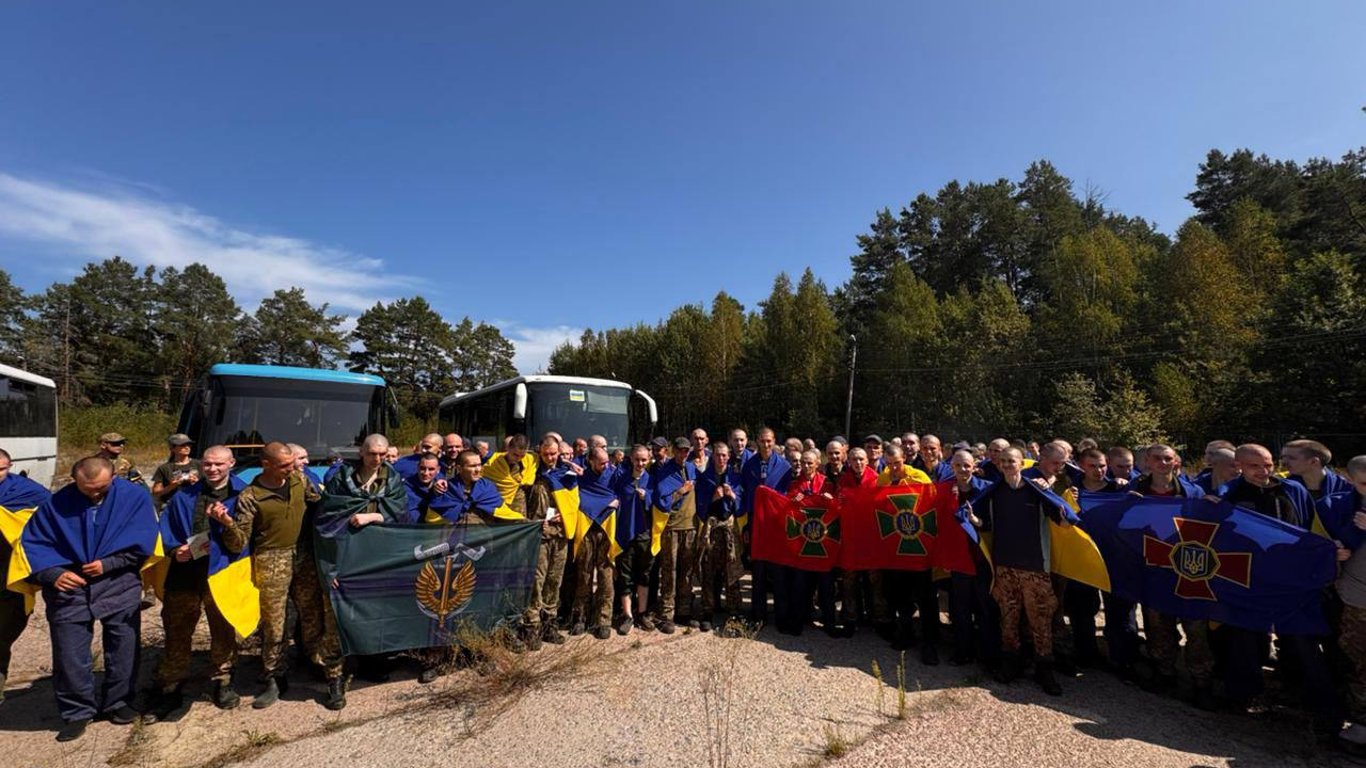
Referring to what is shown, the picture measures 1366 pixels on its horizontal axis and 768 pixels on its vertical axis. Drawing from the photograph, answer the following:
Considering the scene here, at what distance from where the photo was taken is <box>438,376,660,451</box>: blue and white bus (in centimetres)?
1145

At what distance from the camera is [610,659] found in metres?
5.44

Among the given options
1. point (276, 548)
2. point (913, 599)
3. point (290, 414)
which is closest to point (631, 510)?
point (913, 599)

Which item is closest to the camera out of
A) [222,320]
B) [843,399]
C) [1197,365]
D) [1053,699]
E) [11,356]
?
[1053,699]

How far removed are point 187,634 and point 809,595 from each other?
17.8 feet

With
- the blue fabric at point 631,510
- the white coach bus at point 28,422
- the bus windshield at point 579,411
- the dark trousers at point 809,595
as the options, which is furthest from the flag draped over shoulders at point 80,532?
the white coach bus at point 28,422

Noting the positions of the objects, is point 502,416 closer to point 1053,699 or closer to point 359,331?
point 1053,699

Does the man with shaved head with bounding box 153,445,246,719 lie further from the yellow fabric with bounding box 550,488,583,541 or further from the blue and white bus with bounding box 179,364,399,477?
the blue and white bus with bounding box 179,364,399,477

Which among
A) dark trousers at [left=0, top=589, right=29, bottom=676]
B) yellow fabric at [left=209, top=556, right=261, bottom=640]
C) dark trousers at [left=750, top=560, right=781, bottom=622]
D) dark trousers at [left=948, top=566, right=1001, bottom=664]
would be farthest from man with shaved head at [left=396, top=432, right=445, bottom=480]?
dark trousers at [left=948, top=566, right=1001, bottom=664]

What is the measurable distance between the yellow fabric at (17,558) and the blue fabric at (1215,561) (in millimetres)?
8192

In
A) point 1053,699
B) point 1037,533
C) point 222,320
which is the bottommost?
point 1053,699

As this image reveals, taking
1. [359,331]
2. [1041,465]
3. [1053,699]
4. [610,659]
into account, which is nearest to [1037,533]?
[1041,465]

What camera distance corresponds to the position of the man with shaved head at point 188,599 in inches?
175

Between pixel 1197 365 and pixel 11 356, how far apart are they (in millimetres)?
78552

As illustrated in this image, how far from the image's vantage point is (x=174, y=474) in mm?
5820
